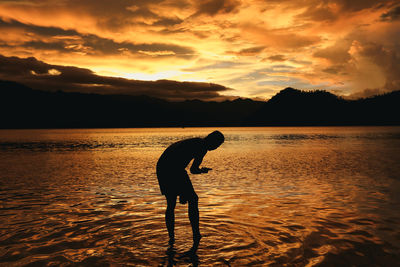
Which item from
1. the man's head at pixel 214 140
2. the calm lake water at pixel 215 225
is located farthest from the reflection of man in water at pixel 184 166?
the calm lake water at pixel 215 225

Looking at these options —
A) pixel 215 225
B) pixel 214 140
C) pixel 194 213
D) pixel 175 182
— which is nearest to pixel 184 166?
pixel 175 182

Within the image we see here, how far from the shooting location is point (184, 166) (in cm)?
720

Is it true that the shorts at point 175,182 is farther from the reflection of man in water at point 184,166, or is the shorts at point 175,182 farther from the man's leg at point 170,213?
the man's leg at point 170,213

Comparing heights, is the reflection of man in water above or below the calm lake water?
above

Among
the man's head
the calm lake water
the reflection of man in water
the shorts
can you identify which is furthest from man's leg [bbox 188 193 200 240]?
the man's head

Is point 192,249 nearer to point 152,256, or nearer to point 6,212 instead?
point 152,256

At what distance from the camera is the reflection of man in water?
705cm

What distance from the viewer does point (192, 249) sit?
7031 mm

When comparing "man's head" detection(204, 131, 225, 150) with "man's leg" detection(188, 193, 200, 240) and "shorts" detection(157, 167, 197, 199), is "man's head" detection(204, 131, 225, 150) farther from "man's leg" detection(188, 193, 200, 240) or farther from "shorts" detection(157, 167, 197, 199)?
"man's leg" detection(188, 193, 200, 240)

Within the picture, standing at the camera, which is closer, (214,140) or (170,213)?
(214,140)

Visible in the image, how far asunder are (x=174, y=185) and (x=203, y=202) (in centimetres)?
549

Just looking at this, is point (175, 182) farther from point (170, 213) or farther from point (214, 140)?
point (214, 140)

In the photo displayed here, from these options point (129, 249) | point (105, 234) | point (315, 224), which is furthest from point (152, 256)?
point (315, 224)

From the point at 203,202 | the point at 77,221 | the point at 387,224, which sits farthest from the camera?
the point at 203,202
